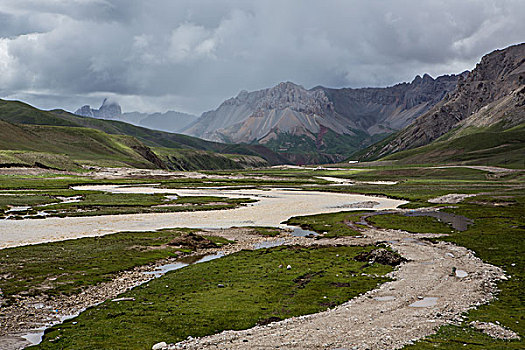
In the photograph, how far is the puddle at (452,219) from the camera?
66750mm

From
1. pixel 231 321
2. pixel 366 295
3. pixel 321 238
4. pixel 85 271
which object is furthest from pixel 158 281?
pixel 321 238

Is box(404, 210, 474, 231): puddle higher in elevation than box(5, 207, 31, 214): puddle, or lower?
lower

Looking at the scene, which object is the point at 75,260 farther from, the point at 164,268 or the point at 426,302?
the point at 426,302

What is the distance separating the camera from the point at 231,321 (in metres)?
24.9

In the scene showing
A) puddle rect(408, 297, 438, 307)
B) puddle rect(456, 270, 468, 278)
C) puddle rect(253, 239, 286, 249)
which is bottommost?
puddle rect(253, 239, 286, 249)

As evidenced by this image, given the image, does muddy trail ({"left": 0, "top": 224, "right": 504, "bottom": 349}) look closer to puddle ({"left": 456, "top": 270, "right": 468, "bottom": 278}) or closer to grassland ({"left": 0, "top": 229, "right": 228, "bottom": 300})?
puddle ({"left": 456, "top": 270, "right": 468, "bottom": 278})

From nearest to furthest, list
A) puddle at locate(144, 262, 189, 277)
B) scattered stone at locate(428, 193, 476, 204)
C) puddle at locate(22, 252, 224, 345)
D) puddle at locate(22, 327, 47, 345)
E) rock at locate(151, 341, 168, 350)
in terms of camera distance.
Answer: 1. rock at locate(151, 341, 168, 350)
2. puddle at locate(22, 327, 47, 345)
3. puddle at locate(22, 252, 224, 345)
4. puddle at locate(144, 262, 189, 277)
5. scattered stone at locate(428, 193, 476, 204)

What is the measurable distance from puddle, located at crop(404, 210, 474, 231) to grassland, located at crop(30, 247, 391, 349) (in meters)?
33.0

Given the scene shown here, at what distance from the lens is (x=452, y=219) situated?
7531cm

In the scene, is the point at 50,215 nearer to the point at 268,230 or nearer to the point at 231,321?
the point at 268,230

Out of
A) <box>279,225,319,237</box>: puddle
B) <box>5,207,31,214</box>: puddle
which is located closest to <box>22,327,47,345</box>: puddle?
<box>279,225,319,237</box>: puddle

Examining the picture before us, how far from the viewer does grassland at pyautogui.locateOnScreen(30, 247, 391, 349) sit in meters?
22.5

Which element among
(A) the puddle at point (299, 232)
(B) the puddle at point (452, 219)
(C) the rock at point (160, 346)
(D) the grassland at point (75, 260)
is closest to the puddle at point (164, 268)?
(D) the grassland at point (75, 260)

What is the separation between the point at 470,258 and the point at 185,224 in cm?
4700
